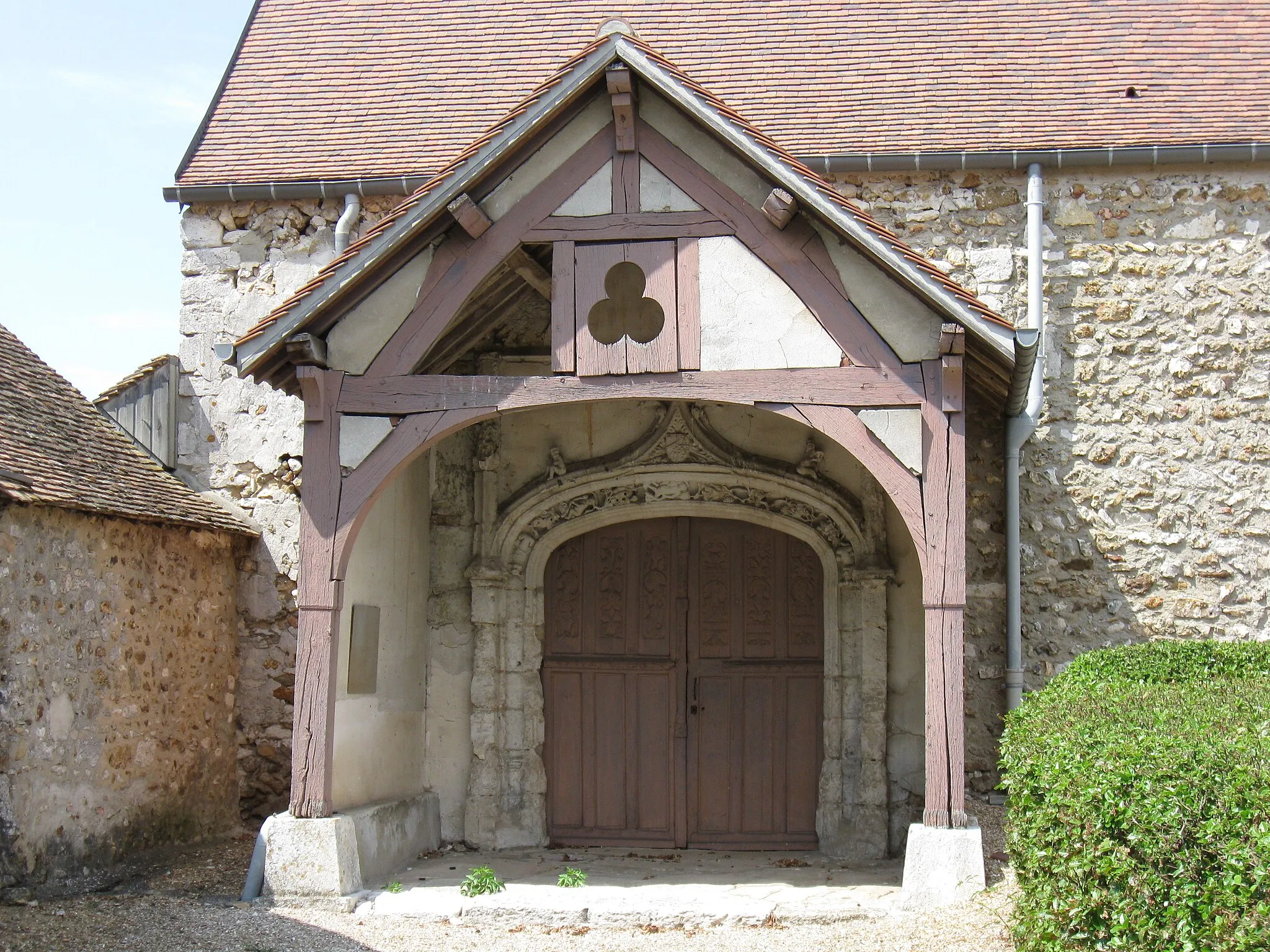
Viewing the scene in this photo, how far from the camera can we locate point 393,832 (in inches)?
289

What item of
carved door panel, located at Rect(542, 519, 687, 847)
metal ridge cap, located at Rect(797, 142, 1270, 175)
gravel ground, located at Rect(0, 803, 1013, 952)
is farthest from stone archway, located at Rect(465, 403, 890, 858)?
metal ridge cap, located at Rect(797, 142, 1270, 175)

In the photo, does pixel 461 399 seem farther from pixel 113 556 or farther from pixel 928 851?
pixel 928 851

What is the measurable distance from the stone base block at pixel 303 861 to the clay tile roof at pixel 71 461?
2.10 meters

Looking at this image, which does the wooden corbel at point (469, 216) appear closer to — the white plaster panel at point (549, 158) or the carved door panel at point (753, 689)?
the white plaster panel at point (549, 158)

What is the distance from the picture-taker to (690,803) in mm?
8320

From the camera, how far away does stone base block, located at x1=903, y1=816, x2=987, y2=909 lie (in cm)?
581

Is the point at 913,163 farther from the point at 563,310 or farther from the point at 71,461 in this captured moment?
the point at 71,461

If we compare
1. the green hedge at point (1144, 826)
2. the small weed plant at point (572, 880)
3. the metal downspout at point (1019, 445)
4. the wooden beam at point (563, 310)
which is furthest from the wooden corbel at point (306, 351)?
the metal downspout at point (1019, 445)

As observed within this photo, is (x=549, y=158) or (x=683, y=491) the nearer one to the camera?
(x=549, y=158)

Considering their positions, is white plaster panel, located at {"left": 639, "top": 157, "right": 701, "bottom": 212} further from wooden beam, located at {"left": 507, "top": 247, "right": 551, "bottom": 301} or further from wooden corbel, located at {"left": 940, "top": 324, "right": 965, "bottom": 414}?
wooden corbel, located at {"left": 940, "top": 324, "right": 965, "bottom": 414}

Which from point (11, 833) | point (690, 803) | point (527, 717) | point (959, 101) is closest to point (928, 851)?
point (690, 803)

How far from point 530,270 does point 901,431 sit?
2.30 metres

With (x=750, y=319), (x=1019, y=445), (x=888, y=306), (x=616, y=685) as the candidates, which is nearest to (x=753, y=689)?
(x=616, y=685)

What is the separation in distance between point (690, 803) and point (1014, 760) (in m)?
3.50
